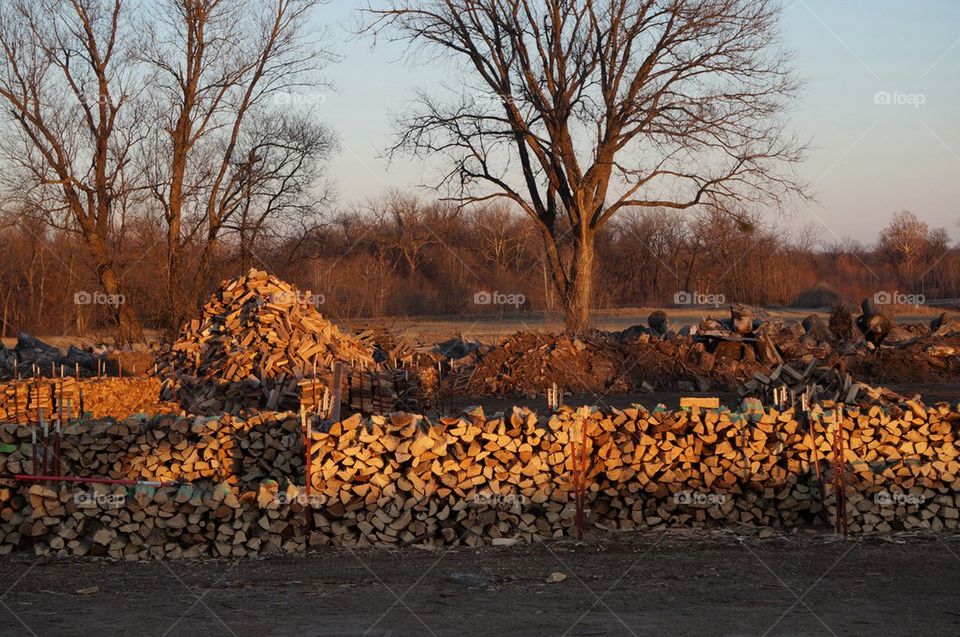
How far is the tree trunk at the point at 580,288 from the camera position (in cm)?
2886

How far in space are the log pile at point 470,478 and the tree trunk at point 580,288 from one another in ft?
59.4
